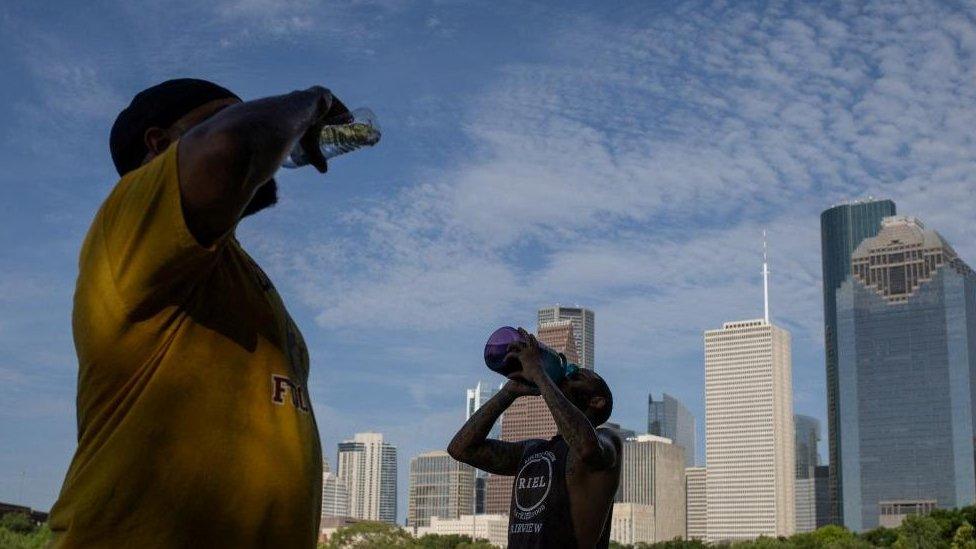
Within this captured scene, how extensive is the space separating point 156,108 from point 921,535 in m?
62.9

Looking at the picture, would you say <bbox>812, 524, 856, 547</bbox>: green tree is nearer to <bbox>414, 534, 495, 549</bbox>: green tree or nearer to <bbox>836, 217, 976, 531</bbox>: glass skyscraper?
<bbox>414, 534, 495, 549</bbox>: green tree

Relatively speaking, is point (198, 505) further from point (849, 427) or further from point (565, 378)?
A: point (849, 427)

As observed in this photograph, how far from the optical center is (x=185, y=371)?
6.30 feet

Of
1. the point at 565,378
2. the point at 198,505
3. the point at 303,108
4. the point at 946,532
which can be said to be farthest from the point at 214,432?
the point at 946,532

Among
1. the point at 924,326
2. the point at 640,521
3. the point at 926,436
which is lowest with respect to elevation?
the point at 640,521

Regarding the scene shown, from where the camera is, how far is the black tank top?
512 cm

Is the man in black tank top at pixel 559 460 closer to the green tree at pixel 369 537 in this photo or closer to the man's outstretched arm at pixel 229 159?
the man's outstretched arm at pixel 229 159

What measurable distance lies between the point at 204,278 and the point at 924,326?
20039 centimetres

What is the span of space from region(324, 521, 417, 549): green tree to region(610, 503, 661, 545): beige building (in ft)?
293

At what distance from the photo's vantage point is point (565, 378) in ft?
18.6

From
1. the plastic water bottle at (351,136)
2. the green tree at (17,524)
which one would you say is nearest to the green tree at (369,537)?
the green tree at (17,524)

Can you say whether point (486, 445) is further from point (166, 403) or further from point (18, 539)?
point (18, 539)

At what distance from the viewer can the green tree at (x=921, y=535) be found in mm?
58031

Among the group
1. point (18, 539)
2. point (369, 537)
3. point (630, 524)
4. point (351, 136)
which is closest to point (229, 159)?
point (351, 136)
